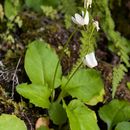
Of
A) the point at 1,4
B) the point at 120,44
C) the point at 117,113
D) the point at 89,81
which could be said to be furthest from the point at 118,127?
the point at 1,4

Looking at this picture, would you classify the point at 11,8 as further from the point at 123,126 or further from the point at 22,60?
the point at 123,126

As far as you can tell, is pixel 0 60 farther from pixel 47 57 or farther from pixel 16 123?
pixel 16 123

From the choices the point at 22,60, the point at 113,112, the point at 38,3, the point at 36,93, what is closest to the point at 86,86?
the point at 113,112

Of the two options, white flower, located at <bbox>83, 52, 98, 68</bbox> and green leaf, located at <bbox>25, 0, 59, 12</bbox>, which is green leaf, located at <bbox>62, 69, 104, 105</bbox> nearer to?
white flower, located at <bbox>83, 52, 98, 68</bbox>

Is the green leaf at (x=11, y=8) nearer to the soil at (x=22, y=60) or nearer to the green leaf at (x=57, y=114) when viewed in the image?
the soil at (x=22, y=60)

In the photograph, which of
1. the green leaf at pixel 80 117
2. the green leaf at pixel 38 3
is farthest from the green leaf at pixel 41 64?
the green leaf at pixel 38 3

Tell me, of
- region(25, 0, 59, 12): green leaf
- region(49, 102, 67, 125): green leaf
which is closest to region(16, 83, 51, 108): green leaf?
region(49, 102, 67, 125): green leaf
